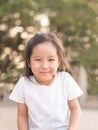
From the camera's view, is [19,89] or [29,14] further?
[29,14]

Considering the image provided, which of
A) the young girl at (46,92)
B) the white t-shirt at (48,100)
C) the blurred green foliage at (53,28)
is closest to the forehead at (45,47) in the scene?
the young girl at (46,92)

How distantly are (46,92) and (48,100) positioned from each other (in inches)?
1.8

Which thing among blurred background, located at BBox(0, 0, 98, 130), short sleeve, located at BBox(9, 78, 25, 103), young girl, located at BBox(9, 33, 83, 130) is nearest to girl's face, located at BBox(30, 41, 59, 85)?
young girl, located at BBox(9, 33, 83, 130)

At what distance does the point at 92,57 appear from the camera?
21.5ft

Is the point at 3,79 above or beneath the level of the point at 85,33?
beneath

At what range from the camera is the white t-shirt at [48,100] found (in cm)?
216

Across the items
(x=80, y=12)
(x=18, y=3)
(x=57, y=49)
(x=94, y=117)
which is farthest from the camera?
(x=80, y=12)

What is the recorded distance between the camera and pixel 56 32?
679 cm

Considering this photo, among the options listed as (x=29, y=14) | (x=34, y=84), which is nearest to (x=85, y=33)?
(x=29, y=14)

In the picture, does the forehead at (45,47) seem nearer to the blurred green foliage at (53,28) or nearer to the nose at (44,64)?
the nose at (44,64)

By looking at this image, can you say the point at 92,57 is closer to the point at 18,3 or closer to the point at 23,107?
the point at 18,3

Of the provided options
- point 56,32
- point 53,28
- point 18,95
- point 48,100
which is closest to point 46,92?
point 48,100

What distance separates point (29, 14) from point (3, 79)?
127 centimetres

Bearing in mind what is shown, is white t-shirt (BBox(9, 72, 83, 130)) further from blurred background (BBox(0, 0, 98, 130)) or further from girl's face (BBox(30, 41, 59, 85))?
blurred background (BBox(0, 0, 98, 130))
